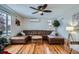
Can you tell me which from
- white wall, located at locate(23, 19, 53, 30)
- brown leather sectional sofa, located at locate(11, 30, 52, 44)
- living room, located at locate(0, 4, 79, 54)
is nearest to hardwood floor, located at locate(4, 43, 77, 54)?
living room, located at locate(0, 4, 79, 54)

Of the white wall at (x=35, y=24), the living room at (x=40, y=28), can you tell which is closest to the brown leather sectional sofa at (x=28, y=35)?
the living room at (x=40, y=28)

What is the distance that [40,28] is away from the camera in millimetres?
3379

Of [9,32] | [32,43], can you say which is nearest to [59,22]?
[32,43]

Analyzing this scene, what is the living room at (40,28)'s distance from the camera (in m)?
2.79

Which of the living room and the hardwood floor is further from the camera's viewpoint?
the living room

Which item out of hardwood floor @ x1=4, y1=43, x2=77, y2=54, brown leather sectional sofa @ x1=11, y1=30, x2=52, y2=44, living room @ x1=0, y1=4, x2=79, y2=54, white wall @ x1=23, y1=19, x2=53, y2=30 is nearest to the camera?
hardwood floor @ x1=4, y1=43, x2=77, y2=54

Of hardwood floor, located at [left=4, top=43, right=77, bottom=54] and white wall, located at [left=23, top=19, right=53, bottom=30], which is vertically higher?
white wall, located at [left=23, top=19, right=53, bottom=30]

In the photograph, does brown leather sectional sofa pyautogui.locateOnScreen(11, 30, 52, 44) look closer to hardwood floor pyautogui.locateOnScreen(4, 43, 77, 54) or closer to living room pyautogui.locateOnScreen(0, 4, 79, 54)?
living room pyautogui.locateOnScreen(0, 4, 79, 54)

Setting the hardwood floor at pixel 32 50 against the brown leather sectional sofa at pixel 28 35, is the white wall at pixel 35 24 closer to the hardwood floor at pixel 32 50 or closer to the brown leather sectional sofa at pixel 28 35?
the brown leather sectional sofa at pixel 28 35

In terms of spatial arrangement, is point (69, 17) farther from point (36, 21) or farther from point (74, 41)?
point (36, 21)

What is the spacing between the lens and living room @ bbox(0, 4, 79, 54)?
2791 mm

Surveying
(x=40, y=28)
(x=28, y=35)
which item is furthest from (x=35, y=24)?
(x=28, y=35)
